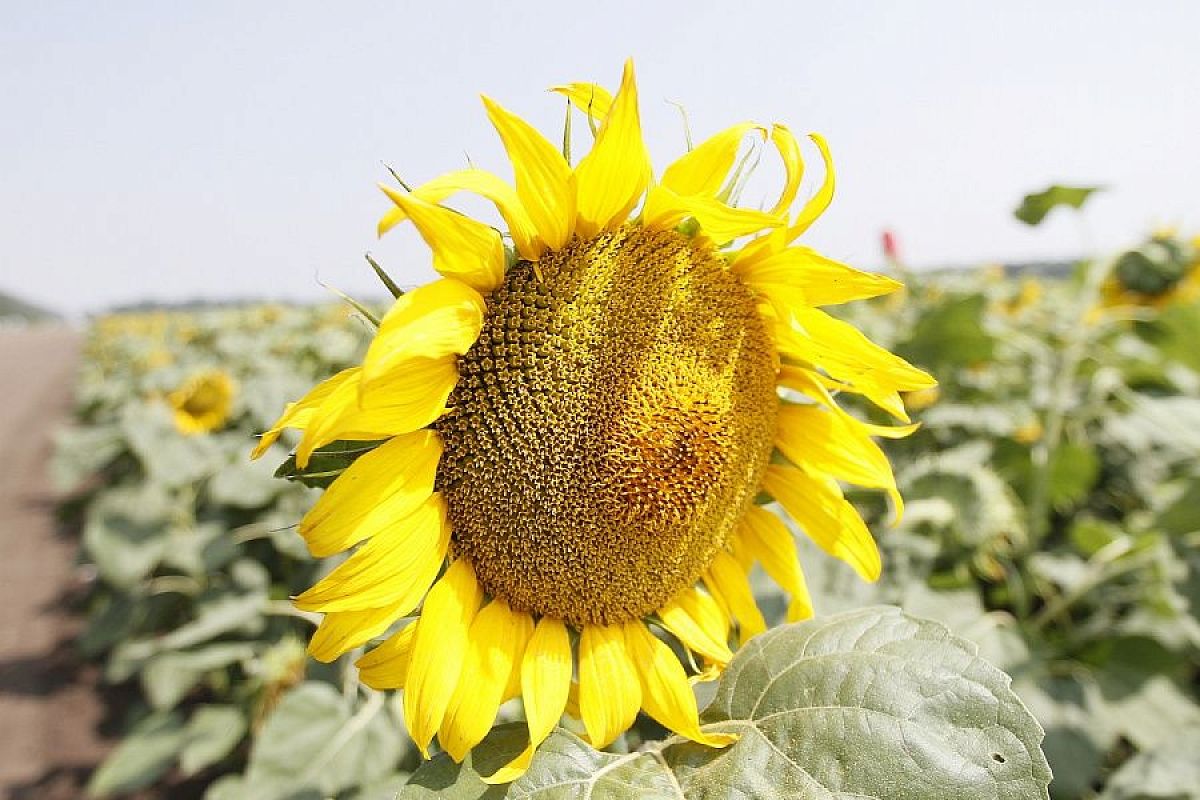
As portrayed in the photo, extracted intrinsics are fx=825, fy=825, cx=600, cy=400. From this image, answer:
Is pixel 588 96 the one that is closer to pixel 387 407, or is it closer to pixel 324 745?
pixel 387 407

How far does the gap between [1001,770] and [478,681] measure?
59 cm

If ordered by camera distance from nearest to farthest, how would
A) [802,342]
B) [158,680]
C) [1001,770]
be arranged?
[1001,770], [802,342], [158,680]

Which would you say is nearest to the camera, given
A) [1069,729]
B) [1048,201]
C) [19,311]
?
[1069,729]

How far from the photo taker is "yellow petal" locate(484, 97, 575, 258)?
0.91m

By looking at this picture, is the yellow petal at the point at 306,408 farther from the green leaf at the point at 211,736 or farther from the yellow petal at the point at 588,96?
the green leaf at the point at 211,736

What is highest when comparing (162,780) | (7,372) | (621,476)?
(621,476)

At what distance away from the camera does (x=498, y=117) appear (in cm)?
91

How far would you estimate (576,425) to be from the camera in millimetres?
1046

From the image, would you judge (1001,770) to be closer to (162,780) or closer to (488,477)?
(488,477)

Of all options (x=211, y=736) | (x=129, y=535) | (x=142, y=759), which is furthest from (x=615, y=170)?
(x=129, y=535)

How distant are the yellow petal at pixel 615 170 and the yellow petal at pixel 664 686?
0.56 metres

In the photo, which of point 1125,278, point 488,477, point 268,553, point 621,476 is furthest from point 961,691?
point 1125,278

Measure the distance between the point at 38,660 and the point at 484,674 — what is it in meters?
6.70

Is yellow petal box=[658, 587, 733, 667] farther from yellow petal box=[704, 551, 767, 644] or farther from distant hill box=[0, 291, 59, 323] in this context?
distant hill box=[0, 291, 59, 323]
